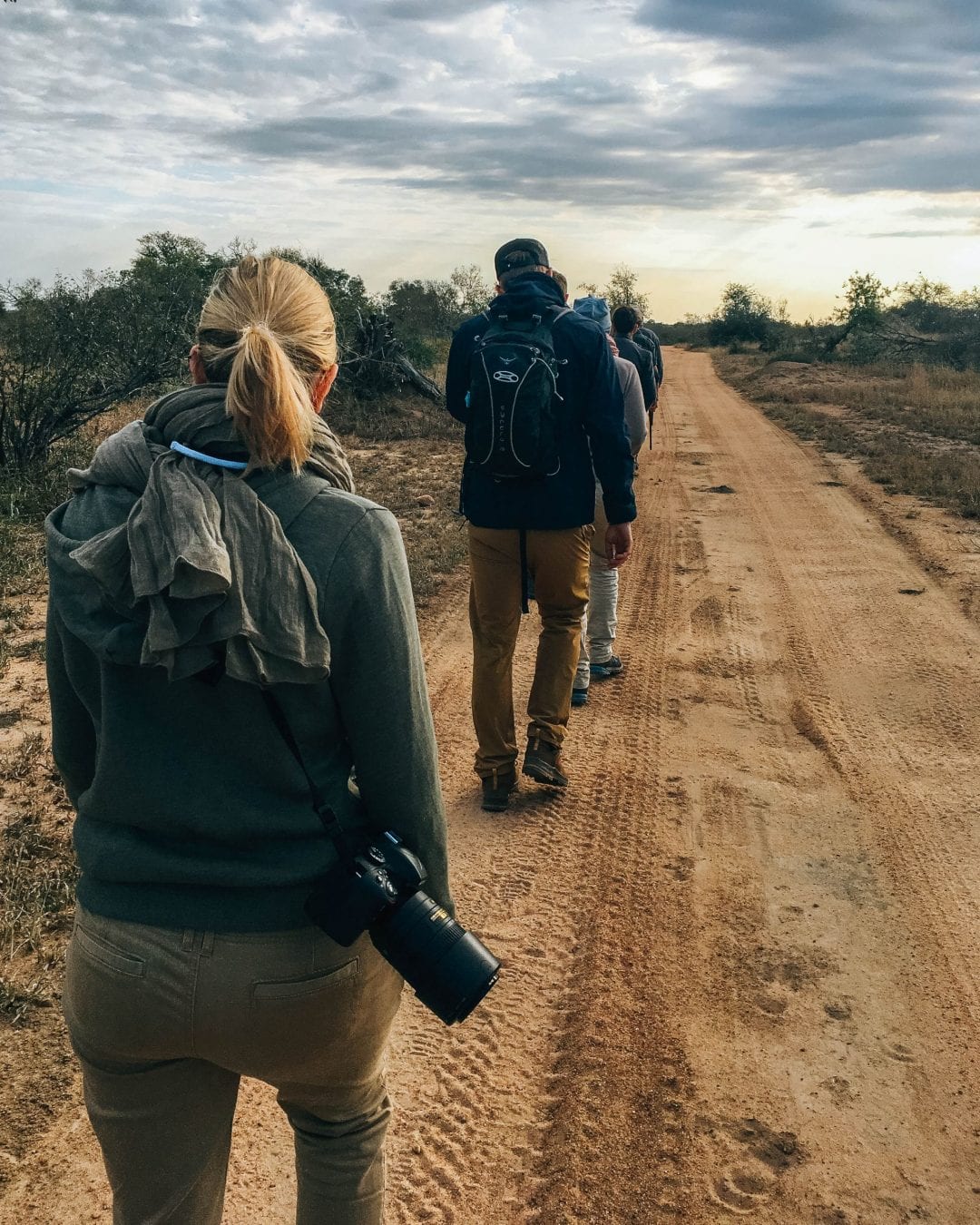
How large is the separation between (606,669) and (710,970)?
2785 millimetres

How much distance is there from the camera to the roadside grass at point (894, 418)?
1180 centimetres

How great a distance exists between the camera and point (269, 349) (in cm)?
149

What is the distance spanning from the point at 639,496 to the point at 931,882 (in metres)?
7.81

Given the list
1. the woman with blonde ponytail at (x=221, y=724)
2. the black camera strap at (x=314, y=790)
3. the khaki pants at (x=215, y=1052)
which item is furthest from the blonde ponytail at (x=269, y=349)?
the khaki pants at (x=215, y=1052)

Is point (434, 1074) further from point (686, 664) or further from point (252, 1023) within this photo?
point (686, 664)

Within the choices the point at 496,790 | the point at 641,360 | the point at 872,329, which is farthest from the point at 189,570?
the point at 872,329

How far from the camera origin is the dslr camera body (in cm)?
149

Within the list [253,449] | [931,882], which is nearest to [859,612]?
[931,882]

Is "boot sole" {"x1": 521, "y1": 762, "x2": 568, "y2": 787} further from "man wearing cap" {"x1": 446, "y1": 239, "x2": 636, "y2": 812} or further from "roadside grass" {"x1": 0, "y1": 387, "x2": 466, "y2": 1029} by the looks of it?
"roadside grass" {"x1": 0, "y1": 387, "x2": 466, "y2": 1029}

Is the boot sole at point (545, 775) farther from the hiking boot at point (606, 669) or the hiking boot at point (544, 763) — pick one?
the hiking boot at point (606, 669)

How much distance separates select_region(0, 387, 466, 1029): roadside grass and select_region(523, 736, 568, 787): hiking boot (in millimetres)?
1846

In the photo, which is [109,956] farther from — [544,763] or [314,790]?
[544,763]

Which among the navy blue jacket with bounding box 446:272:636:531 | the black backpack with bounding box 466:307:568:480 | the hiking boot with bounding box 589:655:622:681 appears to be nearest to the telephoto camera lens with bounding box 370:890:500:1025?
the black backpack with bounding box 466:307:568:480

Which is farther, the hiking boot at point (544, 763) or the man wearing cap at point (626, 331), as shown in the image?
the man wearing cap at point (626, 331)
